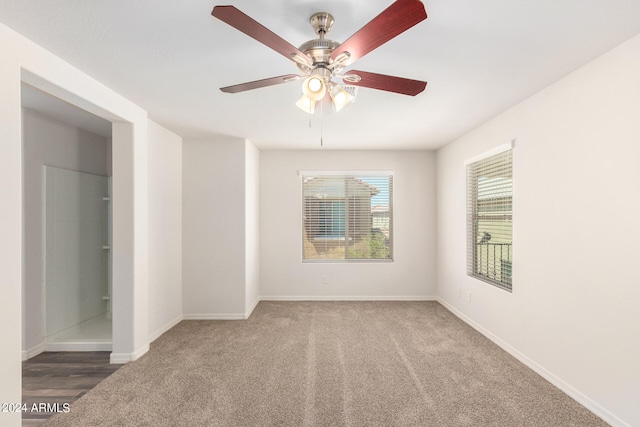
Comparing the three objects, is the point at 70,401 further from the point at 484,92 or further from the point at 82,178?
the point at 484,92

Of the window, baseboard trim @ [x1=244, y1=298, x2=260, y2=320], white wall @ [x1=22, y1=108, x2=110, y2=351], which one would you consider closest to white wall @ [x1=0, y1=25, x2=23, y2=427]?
white wall @ [x1=22, y1=108, x2=110, y2=351]

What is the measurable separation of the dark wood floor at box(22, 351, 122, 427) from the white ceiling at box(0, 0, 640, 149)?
250 cm

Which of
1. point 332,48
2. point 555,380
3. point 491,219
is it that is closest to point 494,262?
point 491,219

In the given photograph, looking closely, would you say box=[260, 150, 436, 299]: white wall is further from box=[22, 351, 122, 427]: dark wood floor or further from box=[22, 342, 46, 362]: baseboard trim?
box=[22, 342, 46, 362]: baseboard trim

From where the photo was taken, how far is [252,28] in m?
1.52

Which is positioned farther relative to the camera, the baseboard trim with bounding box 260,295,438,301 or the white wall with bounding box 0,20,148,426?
the baseboard trim with bounding box 260,295,438,301

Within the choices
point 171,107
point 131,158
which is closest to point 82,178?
point 131,158

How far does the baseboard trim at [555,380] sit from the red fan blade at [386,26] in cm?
271

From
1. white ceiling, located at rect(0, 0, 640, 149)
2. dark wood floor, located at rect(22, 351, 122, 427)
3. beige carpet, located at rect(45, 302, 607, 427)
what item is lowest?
dark wood floor, located at rect(22, 351, 122, 427)

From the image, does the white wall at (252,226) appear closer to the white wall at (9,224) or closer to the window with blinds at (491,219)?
the white wall at (9,224)

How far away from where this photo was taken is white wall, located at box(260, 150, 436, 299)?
5570 mm

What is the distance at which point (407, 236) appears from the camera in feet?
18.4

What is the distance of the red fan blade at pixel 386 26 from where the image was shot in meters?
1.35

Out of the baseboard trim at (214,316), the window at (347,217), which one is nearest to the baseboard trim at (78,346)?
the baseboard trim at (214,316)
